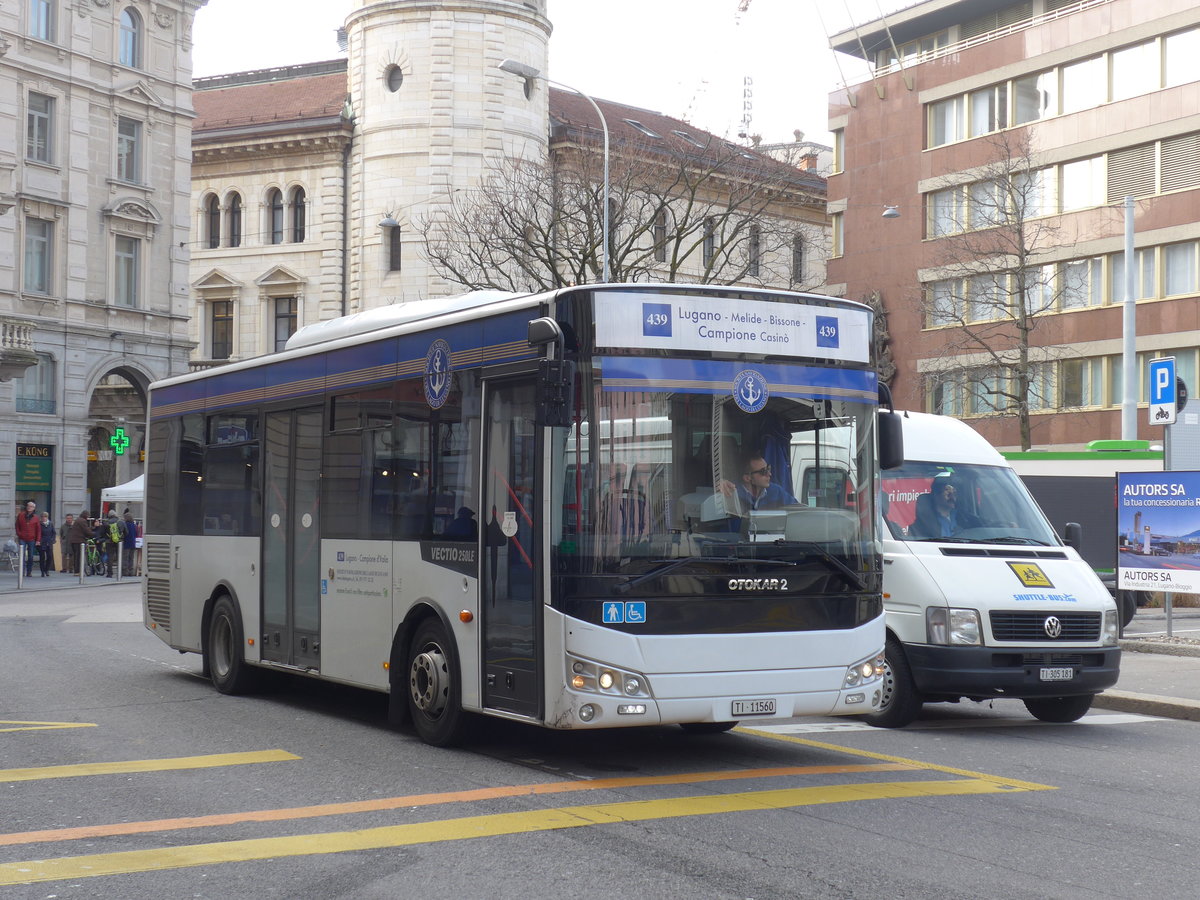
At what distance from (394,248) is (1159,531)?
1876 inches

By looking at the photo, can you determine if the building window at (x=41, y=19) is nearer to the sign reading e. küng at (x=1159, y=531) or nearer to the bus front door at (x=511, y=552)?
the sign reading e. küng at (x=1159, y=531)

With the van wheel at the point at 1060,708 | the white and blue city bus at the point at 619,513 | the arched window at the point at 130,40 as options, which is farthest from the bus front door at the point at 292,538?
the arched window at the point at 130,40

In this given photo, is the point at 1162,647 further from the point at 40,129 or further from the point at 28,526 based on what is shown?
the point at 40,129

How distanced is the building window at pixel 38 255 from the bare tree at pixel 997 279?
25977 mm

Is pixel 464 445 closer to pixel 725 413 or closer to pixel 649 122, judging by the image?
pixel 725 413

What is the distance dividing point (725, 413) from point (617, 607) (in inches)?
52.2

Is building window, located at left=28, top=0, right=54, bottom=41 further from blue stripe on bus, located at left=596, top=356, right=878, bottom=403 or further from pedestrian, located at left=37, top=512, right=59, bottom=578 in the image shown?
blue stripe on bus, located at left=596, top=356, right=878, bottom=403

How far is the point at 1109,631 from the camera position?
12070 mm

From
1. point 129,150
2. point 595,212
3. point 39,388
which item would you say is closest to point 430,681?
point 595,212

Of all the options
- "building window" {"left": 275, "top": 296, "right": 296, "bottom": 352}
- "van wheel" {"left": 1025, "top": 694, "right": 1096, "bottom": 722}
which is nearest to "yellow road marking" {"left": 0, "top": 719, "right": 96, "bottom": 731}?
"van wheel" {"left": 1025, "top": 694, "right": 1096, "bottom": 722}

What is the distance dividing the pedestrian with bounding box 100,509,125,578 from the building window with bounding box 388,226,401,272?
2297 cm

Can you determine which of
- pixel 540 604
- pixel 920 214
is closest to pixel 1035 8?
pixel 920 214

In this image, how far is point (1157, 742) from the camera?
38.6ft

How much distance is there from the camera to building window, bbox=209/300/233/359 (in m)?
66.8
